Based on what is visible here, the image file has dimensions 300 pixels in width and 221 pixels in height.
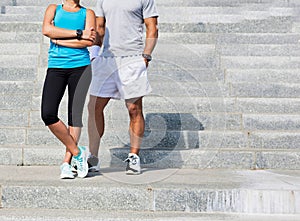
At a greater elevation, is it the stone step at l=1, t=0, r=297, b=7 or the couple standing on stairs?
the stone step at l=1, t=0, r=297, b=7

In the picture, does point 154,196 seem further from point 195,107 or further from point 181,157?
point 195,107

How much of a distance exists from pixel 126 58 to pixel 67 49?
1.80ft

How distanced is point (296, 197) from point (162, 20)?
4.78 metres

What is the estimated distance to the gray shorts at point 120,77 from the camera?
20.5 ft

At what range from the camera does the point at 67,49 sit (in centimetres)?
598

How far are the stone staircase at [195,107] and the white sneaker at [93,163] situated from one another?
1.04ft

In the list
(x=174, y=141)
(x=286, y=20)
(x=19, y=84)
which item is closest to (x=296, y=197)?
(x=174, y=141)

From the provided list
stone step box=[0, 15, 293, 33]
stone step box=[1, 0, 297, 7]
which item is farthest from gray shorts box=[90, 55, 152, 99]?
stone step box=[1, 0, 297, 7]

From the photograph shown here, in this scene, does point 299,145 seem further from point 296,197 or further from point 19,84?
point 19,84

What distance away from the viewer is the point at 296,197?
18.0ft

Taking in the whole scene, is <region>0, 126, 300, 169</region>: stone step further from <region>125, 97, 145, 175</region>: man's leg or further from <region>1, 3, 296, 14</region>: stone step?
<region>1, 3, 296, 14</region>: stone step

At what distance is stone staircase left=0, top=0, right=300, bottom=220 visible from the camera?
6.48 meters

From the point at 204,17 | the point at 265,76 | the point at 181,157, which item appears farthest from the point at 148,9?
the point at 204,17

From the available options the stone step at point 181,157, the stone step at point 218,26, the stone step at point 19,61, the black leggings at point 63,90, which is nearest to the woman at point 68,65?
the black leggings at point 63,90
